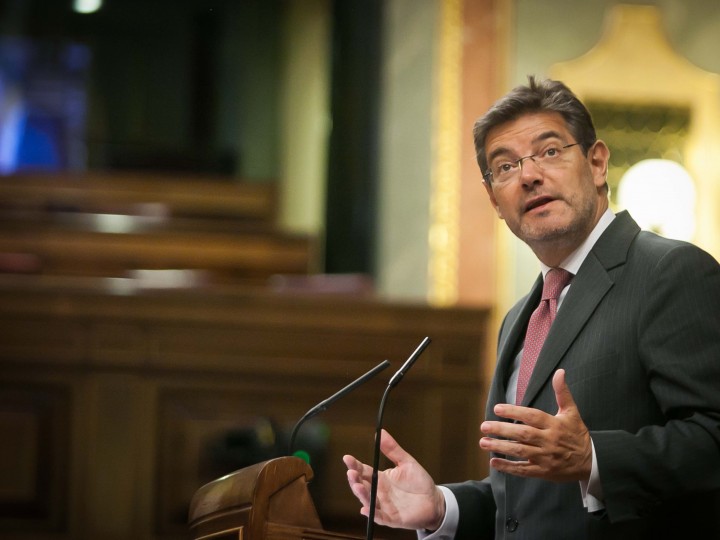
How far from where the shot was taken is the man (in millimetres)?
1502

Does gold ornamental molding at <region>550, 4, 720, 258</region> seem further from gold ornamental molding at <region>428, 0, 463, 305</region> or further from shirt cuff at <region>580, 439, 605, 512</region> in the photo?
shirt cuff at <region>580, 439, 605, 512</region>

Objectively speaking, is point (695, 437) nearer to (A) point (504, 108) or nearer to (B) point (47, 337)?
(A) point (504, 108)

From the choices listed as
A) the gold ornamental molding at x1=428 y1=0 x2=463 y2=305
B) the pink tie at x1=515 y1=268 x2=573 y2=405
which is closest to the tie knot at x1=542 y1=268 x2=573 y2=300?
the pink tie at x1=515 y1=268 x2=573 y2=405

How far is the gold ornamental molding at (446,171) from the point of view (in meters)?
6.18

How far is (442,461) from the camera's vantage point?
150 inches

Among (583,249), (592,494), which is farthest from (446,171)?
(592,494)

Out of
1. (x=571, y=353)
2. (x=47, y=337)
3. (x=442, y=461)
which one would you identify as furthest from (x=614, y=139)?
(x=571, y=353)

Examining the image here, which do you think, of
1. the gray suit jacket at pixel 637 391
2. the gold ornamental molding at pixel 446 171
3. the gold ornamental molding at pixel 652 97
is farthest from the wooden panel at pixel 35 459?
the gold ornamental molding at pixel 652 97

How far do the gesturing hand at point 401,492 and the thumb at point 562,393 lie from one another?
0.41m

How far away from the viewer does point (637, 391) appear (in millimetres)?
1623

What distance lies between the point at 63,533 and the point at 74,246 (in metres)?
2.31

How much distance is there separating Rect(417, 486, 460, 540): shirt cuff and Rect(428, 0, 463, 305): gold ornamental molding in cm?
428

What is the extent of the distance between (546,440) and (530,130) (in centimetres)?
68

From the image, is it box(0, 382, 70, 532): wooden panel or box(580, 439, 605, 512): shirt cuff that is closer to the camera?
box(580, 439, 605, 512): shirt cuff
